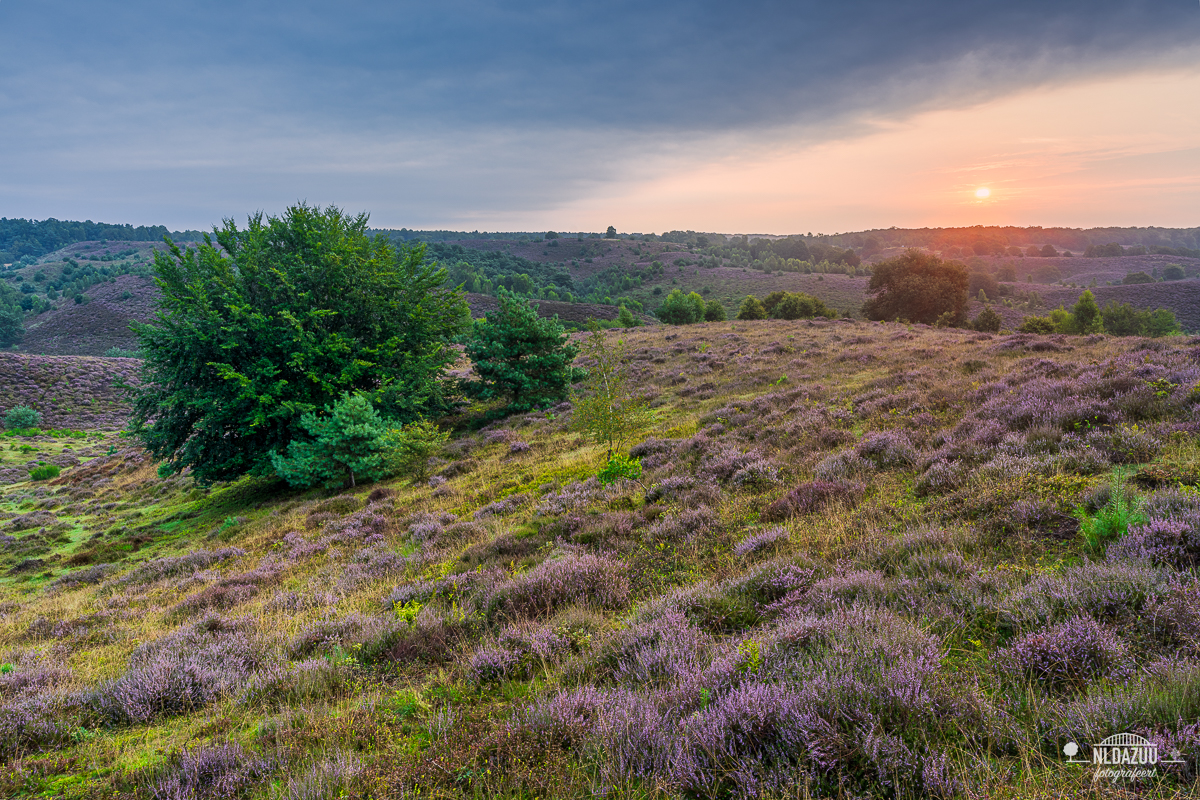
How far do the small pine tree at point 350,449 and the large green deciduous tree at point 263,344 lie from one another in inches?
64.8

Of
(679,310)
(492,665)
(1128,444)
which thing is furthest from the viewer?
(679,310)

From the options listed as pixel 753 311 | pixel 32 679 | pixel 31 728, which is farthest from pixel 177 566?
pixel 753 311

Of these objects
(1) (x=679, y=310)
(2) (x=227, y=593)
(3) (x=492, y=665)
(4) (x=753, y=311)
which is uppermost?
(1) (x=679, y=310)

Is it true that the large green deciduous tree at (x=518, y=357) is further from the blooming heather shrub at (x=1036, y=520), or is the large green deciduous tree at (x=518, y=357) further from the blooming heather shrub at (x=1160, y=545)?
the blooming heather shrub at (x=1160, y=545)

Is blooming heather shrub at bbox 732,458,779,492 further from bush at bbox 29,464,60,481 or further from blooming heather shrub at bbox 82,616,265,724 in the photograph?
bush at bbox 29,464,60,481

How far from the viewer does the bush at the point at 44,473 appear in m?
29.6

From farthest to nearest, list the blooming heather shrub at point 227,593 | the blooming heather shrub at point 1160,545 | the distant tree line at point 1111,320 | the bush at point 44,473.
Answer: the distant tree line at point 1111,320, the bush at point 44,473, the blooming heather shrub at point 227,593, the blooming heather shrub at point 1160,545

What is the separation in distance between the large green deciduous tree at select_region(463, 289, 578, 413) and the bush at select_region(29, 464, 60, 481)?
2821 centimetres

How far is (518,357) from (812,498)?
62.5 ft

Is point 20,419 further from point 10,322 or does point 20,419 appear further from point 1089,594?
point 1089,594

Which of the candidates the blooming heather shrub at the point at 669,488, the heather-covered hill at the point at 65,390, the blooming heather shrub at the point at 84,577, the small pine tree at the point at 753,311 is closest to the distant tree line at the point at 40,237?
the heather-covered hill at the point at 65,390

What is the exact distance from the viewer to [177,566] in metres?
11.4

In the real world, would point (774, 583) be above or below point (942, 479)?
below

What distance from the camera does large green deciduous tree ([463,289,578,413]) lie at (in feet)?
77.7
